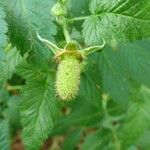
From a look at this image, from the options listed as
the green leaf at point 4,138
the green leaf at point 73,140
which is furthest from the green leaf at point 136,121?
the green leaf at point 4,138

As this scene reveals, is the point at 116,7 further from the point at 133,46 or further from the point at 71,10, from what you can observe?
the point at 133,46

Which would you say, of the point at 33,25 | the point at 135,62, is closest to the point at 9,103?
the point at 135,62

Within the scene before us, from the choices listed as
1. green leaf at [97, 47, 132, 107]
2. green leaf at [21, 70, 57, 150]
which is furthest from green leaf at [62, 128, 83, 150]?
green leaf at [21, 70, 57, 150]

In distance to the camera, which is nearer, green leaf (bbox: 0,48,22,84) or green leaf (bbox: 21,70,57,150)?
green leaf (bbox: 21,70,57,150)

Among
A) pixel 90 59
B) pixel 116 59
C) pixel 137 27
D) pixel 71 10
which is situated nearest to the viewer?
pixel 137 27

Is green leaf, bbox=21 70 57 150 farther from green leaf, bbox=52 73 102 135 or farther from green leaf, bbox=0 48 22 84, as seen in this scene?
green leaf, bbox=52 73 102 135

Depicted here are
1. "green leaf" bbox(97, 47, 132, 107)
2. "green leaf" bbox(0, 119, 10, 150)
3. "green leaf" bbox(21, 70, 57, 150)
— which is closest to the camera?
"green leaf" bbox(21, 70, 57, 150)
